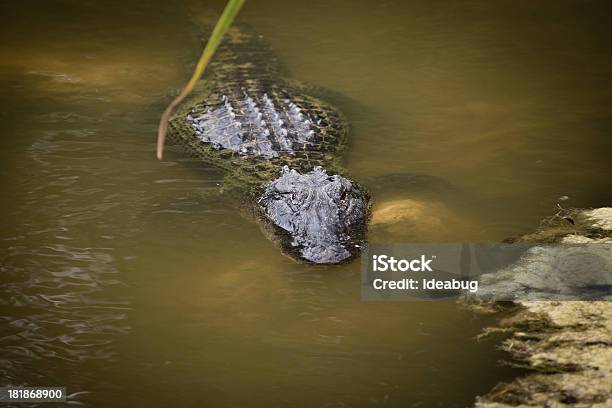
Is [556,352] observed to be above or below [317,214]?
below

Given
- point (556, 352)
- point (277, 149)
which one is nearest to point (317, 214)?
point (277, 149)

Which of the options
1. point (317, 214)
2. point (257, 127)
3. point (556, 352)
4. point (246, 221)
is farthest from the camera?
point (257, 127)

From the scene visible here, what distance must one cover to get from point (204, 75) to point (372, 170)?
2.36m

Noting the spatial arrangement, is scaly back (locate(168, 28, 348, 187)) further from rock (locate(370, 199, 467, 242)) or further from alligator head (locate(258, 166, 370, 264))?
rock (locate(370, 199, 467, 242))

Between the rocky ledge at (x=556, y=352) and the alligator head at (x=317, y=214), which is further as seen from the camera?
the alligator head at (x=317, y=214)

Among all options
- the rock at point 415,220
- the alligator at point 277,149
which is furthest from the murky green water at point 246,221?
the alligator at point 277,149

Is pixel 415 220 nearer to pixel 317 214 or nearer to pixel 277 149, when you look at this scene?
pixel 317 214

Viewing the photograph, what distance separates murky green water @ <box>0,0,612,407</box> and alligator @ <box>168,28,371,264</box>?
0.47 feet

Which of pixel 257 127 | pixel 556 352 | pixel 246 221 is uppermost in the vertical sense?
pixel 257 127

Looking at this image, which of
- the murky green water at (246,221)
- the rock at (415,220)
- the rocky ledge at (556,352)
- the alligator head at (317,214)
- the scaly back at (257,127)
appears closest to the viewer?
the rocky ledge at (556,352)

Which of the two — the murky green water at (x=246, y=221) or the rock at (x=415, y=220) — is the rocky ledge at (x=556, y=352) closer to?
the murky green water at (x=246, y=221)

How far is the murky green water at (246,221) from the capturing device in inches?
115

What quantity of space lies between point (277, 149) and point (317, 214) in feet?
3.37

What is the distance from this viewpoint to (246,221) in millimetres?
4258
